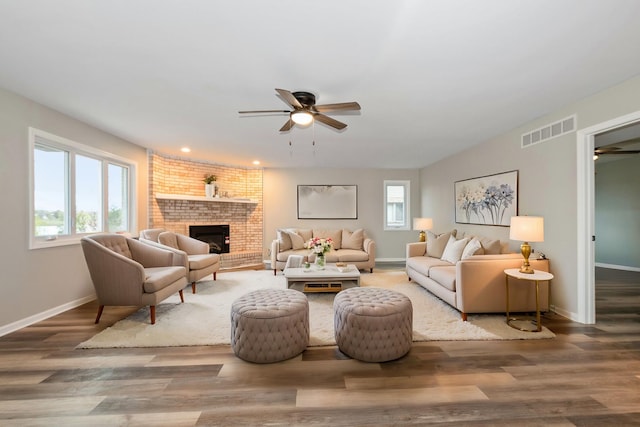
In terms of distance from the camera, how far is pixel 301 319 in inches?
95.1

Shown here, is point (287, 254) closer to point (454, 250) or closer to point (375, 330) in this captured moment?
point (454, 250)

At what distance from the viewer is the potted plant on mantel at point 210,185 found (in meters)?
6.20

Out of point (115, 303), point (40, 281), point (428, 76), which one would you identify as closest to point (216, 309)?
point (115, 303)

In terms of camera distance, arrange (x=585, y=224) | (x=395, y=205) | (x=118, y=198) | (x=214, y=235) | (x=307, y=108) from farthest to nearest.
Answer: (x=395, y=205) < (x=214, y=235) < (x=118, y=198) < (x=585, y=224) < (x=307, y=108)

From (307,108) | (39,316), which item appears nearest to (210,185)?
(39,316)

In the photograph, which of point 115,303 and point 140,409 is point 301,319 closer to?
point 140,409

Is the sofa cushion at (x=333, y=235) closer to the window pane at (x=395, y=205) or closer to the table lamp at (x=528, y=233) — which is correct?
the window pane at (x=395, y=205)

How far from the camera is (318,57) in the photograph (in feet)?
7.23

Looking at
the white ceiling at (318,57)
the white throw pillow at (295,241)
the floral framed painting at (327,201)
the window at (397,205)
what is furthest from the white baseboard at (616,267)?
the white throw pillow at (295,241)

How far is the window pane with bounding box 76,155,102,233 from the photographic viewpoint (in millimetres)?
3928

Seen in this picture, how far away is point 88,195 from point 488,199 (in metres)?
6.21

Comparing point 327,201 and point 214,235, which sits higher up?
point 327,201

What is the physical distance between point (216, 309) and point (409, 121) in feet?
11.6

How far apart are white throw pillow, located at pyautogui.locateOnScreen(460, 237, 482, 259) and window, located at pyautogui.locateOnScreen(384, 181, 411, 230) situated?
3321mm
